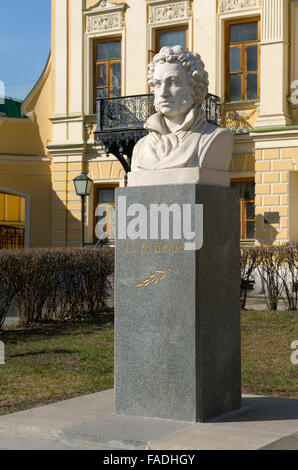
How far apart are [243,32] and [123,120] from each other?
150 inches

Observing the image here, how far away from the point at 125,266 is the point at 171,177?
751 mm

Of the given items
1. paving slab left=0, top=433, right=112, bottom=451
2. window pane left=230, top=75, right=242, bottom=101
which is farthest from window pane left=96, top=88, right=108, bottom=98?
paving slab left=0, top=433, right=112, bottom=451

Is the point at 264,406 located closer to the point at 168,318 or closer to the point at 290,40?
the point at 168,318

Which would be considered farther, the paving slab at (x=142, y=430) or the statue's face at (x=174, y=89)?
the statue's face at (x=174, y=89)

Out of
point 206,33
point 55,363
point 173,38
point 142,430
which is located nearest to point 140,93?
point 173,38

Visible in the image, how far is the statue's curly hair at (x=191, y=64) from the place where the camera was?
252 inches

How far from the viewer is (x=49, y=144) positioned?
24641 millimetres

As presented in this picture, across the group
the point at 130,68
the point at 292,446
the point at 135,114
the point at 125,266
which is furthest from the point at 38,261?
the point at 130,68

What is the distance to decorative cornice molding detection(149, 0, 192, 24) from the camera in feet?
73.3

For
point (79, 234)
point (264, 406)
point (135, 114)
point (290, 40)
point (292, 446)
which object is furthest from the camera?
point (79, 234)

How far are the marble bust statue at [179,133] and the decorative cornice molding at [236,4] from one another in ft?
50.5

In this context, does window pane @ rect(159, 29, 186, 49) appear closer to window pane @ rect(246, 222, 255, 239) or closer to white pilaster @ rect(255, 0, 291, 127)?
white pilaster @ rect(255, 0, 291, 127)

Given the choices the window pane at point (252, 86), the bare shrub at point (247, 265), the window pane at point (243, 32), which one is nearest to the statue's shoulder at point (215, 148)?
the bare shrub at point (247, 265)

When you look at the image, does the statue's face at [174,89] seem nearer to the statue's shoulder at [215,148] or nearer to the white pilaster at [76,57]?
the statue's shoulder at [215,148]
